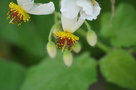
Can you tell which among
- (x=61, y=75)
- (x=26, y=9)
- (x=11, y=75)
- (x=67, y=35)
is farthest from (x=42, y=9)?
(x=11, y=75)

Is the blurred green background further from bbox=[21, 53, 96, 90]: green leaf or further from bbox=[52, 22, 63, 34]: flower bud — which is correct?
bbox=[52, 22, 63, 34]: flower bud

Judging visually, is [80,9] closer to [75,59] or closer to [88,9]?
[88,9]

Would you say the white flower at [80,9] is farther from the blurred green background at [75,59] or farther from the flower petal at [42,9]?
the blurred green background at [75,59]

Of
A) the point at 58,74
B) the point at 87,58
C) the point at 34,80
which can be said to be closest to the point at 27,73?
the point at 34,80

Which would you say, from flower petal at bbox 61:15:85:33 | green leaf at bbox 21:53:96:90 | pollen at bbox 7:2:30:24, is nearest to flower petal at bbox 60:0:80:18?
flower petal at bbox 61:15:85:33

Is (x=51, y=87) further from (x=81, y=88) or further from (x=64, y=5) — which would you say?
(x=64, y=5)

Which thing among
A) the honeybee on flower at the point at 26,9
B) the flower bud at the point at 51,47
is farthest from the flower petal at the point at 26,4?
the flower bud at the point at 51,47
